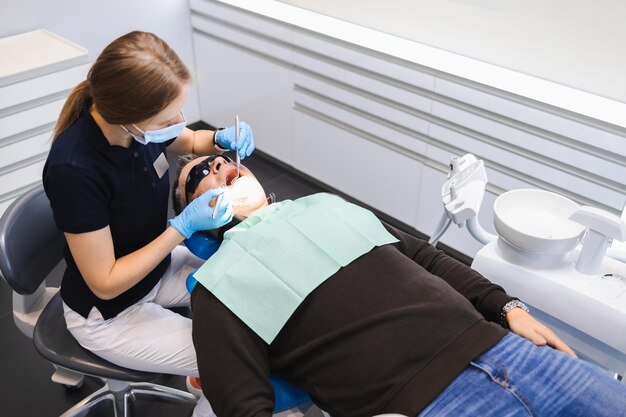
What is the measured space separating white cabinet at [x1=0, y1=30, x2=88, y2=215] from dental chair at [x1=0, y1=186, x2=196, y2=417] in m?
0.94

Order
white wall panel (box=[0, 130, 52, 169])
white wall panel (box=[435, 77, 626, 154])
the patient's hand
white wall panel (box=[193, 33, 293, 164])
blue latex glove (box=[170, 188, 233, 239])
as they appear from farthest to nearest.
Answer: white wall panel (box=[193, 33, 293, 164]) < white wall panel (box=[0, 130, 52, 169]) < white wall panel (box=[435, 77, 626, 154]) < blue latex glove (box=[170, 188, 233, 239]) < the patient's hand

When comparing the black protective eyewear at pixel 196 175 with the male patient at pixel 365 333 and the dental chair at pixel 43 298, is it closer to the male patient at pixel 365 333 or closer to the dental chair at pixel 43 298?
the male patient at pixel 365 333

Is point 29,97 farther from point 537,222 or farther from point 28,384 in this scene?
point 537,222

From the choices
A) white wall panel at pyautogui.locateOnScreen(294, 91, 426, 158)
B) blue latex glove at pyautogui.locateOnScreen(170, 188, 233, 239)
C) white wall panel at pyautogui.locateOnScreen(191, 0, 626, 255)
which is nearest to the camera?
blue latex glove at pyautogui.locateOnScreen(170, 188, 233, 239)

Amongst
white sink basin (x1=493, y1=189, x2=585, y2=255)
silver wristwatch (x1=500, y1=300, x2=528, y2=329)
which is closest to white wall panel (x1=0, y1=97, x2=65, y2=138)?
white sink basin (x1=493, y1=189, x2=585, y2=255)

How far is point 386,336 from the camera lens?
125 centimetres

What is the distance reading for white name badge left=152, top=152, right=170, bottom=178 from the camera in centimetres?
147

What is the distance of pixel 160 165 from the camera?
58.7 inches

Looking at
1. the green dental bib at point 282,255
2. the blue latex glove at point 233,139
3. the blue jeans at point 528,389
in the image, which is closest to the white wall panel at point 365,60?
the blue latex glove at point 233,139

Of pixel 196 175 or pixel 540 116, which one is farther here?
pixel 540 116

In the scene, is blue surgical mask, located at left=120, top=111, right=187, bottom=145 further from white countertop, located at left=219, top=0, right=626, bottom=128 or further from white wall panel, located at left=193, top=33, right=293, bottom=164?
white wall panel, located at left=193, top=33, right=293, bottom=164

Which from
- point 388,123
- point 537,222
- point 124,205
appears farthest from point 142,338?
point 388,123

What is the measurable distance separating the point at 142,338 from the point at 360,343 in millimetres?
551

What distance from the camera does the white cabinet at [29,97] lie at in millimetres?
2238
